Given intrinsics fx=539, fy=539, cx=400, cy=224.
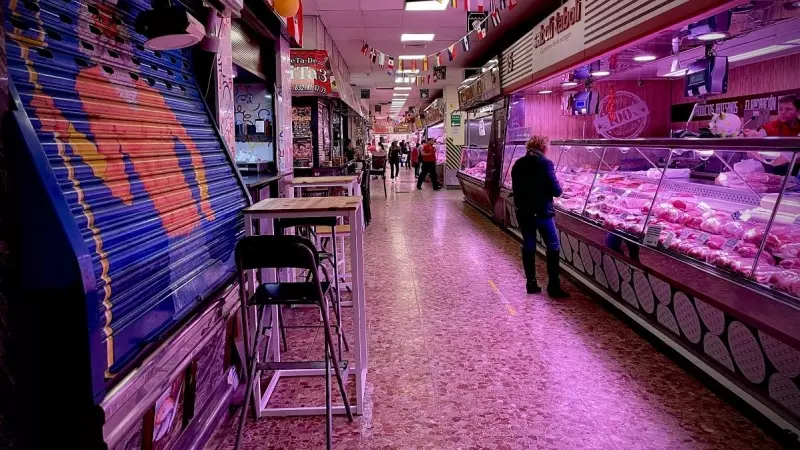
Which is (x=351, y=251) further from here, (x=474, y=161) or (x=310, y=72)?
(x=474, y=161)

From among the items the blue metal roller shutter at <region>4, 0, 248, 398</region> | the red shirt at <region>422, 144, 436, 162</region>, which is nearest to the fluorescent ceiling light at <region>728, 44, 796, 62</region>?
the blue metal roller shutter at <region>4, 0, 248, 398</region>

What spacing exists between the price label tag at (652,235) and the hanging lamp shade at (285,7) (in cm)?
353

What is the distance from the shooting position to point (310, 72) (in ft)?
29.7

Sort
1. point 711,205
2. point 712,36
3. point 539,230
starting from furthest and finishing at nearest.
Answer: point 539,230 → point 712,36 → point 711,205

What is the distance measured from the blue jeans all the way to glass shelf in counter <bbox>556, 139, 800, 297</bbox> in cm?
43

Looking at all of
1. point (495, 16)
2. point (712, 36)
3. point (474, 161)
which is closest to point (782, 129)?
point (712, 36)

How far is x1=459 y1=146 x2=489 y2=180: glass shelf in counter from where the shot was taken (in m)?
11.8

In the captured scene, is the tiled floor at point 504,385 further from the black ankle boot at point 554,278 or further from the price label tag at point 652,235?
the price label tag at point 652,235

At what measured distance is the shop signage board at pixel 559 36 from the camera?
5636mm

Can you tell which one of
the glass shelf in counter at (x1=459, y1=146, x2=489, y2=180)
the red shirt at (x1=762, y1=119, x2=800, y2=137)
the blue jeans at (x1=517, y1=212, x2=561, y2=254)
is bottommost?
the blue jeans at (x1=517, y1=212, x2=561, y2=254)

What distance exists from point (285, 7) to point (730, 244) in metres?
3.95

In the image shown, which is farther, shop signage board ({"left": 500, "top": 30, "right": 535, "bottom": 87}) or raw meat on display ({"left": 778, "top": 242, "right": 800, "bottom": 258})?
shop signage board ({"left": 500, "top": 30, "right": 535, "bottom": 87})

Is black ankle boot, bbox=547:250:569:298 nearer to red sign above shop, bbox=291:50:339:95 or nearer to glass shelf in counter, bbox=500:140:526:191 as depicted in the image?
glass shelf in counter, bbox=500:140:526:191

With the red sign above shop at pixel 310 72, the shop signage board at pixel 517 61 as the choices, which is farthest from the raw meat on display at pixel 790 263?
the red sign above shop at pixel 310 72
